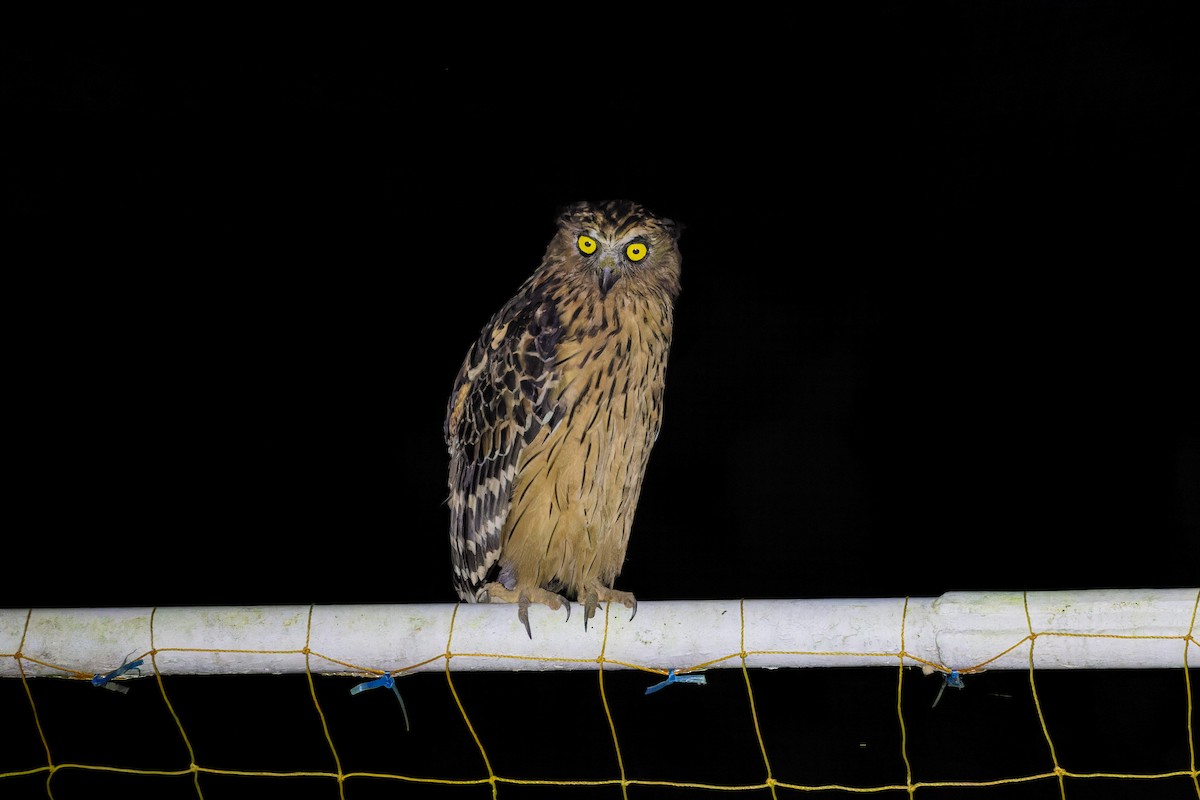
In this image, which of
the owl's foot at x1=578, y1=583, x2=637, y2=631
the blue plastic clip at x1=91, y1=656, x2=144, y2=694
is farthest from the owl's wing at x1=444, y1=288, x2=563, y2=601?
the blue plastic clip at x1=91, y1=656, x2=144, y2=694

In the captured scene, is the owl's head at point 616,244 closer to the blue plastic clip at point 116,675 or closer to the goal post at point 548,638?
the goal post at point 548,638

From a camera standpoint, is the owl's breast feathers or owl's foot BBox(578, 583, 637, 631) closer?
owl's foot BBox(578, 583, 637, 631)

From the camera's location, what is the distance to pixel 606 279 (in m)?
1.64

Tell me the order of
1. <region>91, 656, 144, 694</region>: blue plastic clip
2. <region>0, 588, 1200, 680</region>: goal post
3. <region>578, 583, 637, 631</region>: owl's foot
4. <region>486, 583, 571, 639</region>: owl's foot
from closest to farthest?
<region>0, 588, 1200, 680</region>: goal post
<region>91, 656, 144, 694</region>: blue plastic clip
<region>578, 583, 637, 631</region>: owl's foot
<region>486, 583, 571, 639</region>: owl's foot

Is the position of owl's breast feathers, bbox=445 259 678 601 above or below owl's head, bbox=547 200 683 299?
below

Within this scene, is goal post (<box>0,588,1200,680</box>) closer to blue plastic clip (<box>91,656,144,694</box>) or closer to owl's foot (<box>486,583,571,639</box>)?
blue plastic clip (<box>91,656,144,694</box>)

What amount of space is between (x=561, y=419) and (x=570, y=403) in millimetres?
38

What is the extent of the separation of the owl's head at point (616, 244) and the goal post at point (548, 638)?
0.71 meters

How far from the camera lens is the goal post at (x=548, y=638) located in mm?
1070

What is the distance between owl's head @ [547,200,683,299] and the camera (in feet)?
5.47

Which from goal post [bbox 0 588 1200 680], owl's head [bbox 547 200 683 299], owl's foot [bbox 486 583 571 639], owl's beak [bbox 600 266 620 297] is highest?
owl's head [bbox 547 200 683 299]

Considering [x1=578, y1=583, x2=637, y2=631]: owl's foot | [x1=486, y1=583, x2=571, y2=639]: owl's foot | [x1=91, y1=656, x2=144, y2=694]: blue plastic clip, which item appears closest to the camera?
[x1=91, y1=656, x2=144, y2=694]: blue plastic clip

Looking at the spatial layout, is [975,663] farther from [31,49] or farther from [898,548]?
[31,49]

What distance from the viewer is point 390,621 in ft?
3.86
